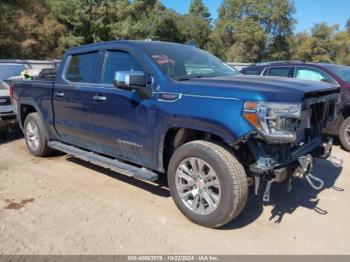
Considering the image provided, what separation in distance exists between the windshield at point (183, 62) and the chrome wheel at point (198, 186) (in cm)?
104

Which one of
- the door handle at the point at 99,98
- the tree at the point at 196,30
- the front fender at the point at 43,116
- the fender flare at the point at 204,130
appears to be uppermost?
the tree at the point at 196,30

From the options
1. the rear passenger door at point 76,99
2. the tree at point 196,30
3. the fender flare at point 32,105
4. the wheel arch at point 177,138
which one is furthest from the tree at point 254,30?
the wheel arch at point 177,138

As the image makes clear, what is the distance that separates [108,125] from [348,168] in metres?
4.02

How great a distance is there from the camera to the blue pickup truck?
3.53 m

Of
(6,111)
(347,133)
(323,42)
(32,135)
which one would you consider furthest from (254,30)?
(32,135)

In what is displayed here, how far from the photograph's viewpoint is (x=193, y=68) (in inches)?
183

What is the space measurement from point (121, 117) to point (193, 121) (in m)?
1.14

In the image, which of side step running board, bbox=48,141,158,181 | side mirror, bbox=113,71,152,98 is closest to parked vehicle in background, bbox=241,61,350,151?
side step running board, bbox=48,141,158,181

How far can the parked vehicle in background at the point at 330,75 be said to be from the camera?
7332 millimetres

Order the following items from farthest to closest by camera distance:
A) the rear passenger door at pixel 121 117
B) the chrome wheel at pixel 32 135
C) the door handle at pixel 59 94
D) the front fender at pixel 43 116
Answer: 1. the chrome wheel at pixel 32 135
2. the front fender at pixel 43 116
3. the door handle at pixel 59 94
4. the rear passenger door at pixel 121 117

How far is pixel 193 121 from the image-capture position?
3809 mm

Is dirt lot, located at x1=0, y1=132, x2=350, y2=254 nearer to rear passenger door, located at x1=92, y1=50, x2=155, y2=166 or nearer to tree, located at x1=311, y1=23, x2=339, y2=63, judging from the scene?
rear passenger door, located at x1=92, y1=50, x2=155, y2=166

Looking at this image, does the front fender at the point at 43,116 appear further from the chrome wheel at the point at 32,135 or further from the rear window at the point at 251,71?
the rear window at the point at 251,71

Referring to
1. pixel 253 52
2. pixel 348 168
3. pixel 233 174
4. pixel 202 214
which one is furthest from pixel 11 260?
pixel 253 52
